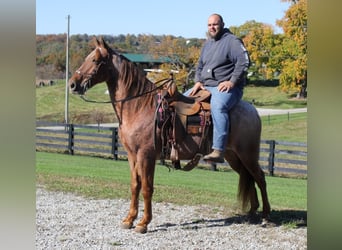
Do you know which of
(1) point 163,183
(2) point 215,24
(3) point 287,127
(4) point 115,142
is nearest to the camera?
(2) point 215,24

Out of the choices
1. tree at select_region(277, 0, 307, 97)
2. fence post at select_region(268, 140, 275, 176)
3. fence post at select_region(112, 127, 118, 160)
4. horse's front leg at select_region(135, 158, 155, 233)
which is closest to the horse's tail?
horse's front leg at select_region(135, 158, 155, 233)

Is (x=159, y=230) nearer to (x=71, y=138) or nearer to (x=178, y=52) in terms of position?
(x=71, y=138)

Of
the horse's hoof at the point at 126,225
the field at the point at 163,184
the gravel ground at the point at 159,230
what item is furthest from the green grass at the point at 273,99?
the horse's hoof at the point at 126,225

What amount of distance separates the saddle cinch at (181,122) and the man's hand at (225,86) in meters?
0.26

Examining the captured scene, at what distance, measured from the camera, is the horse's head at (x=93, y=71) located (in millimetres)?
4755

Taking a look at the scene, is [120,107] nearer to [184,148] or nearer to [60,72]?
[184,148]

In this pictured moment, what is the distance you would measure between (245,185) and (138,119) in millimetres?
1537

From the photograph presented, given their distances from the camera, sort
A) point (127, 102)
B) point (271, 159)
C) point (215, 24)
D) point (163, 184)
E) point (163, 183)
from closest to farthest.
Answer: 1. point (215, 24)
2. point (127, 102)
3. point (163, 184)
4. point (163, 183)
5. point (271, 159)

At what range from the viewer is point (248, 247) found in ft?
15.5

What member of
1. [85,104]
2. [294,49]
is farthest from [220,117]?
[294,49]

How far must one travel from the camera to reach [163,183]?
Result: 8.09 metres

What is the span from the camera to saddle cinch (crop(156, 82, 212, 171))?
16.5 ft
